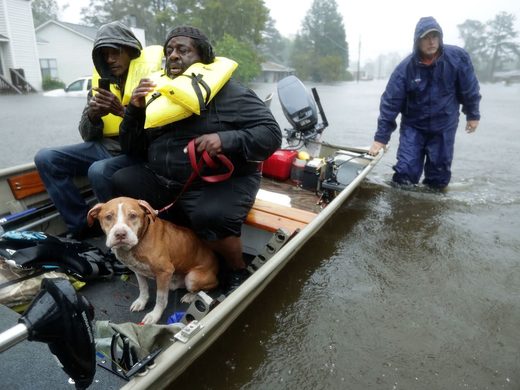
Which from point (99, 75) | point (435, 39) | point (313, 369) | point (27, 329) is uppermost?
point (435, 39)

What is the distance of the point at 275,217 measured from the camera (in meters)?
3.56

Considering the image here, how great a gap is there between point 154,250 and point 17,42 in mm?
30183

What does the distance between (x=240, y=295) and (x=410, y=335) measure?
1608mm

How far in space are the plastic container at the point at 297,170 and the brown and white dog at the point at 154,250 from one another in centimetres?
233

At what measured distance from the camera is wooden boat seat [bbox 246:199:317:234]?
3.43 metres

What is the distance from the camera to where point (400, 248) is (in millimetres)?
4547

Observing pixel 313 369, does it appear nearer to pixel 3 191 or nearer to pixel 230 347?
pixel 230 347

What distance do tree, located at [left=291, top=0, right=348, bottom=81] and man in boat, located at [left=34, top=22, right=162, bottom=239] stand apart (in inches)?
2764

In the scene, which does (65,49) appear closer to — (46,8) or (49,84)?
(49,84)

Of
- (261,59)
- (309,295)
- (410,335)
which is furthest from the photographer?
(261,59)

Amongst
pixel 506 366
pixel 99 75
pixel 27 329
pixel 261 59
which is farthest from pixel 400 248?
pixel 261 59

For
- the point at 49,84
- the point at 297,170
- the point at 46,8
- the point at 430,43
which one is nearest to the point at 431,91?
the point at 430,43

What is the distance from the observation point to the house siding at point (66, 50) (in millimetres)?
32281

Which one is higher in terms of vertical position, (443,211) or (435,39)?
(435,39)
